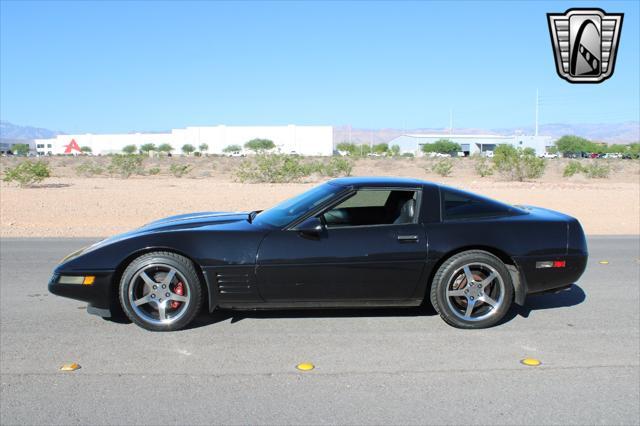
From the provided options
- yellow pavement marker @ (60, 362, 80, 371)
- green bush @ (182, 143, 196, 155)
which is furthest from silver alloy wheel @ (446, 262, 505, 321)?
green bush @ (182, 143, 196, 155)

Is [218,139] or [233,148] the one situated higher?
[218,139]

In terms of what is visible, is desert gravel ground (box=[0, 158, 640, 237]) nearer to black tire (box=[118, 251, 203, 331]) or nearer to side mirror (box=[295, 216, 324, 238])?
black tire (box=[118, 251, 203, 331])

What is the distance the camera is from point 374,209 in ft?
20.9

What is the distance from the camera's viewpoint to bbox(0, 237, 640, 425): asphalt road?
13.0 ft

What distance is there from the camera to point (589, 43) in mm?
10859

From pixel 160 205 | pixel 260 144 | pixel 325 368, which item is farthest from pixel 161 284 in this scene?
pixel 260 144

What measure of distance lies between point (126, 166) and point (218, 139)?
84.8m

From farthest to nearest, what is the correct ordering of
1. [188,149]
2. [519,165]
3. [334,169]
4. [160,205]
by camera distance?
[188,149] < [334,169] < [519,165] < [160,205]

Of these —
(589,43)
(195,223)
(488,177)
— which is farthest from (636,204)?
(195,223)

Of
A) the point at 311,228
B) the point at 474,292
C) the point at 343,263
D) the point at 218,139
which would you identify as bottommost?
the point at 474,292

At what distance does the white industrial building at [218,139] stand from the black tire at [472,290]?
10634cm

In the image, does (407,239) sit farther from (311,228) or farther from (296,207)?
(296,207)

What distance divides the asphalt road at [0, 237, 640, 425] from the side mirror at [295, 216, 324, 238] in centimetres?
85

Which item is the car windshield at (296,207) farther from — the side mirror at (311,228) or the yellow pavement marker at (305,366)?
the yellow pavement marker at (305,366)
